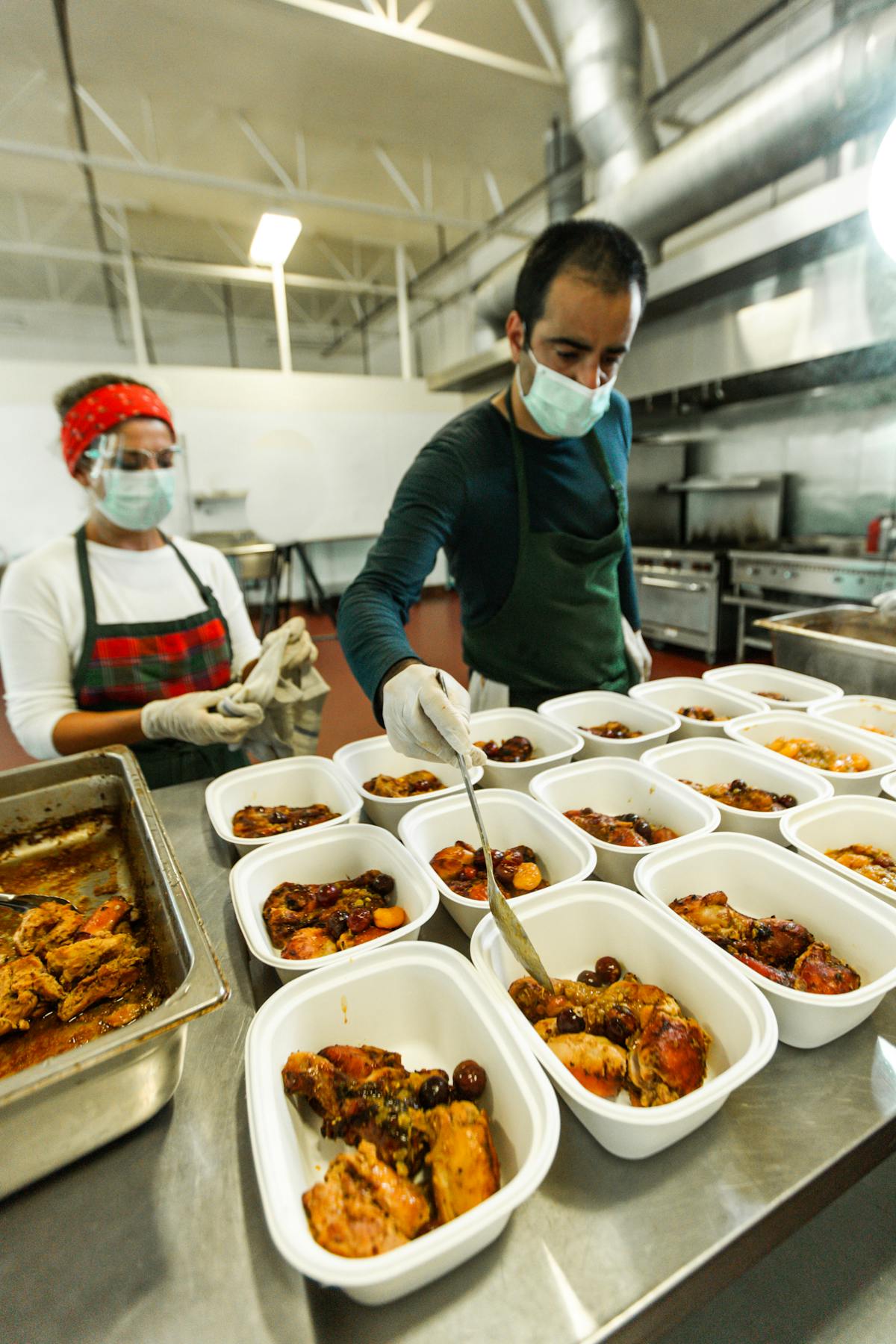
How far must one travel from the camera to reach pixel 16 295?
1019 centimetres

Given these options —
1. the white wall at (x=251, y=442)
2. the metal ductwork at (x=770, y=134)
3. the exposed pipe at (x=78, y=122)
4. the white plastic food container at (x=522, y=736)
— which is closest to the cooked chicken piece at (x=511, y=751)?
the white plastic food container at (x=522, y=736)

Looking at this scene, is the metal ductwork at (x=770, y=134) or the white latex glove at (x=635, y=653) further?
the metal ductwork at (x=770, y=134)

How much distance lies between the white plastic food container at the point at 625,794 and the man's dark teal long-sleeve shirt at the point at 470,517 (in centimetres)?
46

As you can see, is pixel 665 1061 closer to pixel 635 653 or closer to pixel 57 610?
pixel 635 653

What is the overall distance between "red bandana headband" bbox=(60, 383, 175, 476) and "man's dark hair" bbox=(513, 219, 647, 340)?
1163mm

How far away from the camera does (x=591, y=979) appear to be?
38.6 inches

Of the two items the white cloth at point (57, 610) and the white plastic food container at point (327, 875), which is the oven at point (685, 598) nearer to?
the white cloth at point (57, 610)

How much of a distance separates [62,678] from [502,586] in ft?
4.15

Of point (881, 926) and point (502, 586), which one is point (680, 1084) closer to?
point (881, 926)

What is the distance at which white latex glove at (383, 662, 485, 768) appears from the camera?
3.85 ft

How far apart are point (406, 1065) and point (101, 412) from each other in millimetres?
1855

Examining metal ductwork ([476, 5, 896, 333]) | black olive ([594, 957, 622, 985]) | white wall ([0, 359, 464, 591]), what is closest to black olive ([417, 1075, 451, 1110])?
black olive ([594, 957, 622, 985])

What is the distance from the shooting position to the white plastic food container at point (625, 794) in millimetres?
1328

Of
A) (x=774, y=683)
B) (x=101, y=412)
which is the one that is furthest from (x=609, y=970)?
(x=101, y=412)
